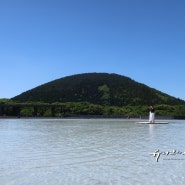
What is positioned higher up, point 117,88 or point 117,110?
point 117,88

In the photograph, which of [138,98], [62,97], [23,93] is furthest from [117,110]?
[23,93]

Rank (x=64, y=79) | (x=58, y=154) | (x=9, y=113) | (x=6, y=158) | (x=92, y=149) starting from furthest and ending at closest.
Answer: (x=64, y=79) → (x=9, y=113) → (x=92, y=149) → (x=58, y=154) → (x=6, y=158)

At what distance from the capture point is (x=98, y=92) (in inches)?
5527

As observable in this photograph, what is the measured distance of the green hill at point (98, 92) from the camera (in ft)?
429

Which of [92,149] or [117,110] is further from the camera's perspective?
[117,110]

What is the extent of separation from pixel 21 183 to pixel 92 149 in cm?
509

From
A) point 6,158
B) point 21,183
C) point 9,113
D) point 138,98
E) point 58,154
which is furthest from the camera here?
point 138,98

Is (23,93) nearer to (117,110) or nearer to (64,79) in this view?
(64,79)

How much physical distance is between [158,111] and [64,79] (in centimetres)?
6434

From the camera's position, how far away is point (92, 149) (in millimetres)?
11375

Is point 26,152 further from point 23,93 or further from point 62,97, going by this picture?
point 23,93

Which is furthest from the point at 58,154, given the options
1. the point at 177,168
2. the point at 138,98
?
the point at 138,98

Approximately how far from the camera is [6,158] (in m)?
9.27

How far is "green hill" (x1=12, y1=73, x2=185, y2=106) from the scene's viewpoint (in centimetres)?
13088
